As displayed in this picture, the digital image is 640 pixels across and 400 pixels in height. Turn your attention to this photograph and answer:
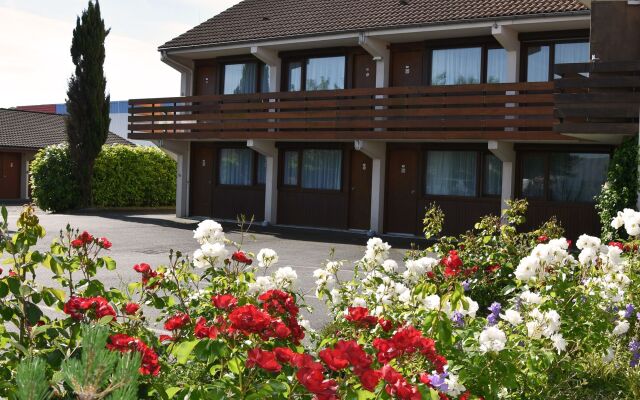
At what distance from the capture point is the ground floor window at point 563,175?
19.9 m

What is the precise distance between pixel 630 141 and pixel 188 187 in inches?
633

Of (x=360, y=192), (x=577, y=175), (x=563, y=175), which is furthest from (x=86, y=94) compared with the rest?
(x=577, y=175)

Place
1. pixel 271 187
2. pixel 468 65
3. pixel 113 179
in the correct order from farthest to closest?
1. pixel 113 179
2. pixel 271 187
3. pixel 468 65

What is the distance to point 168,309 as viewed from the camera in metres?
4.76

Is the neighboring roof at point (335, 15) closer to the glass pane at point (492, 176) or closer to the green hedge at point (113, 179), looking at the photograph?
the glass pane at point (492, 176)

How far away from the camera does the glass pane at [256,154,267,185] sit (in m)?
25.5

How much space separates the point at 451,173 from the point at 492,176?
1.20 metres

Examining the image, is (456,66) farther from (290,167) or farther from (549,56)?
(290,167)

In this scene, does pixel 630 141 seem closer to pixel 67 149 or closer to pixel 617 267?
pixel 617 267

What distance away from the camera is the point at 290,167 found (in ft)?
81.4

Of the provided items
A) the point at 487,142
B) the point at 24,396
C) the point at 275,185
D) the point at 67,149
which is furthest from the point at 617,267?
the point at 67,149

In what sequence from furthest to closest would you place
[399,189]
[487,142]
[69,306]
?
[399,189], [487,142], [69,306]

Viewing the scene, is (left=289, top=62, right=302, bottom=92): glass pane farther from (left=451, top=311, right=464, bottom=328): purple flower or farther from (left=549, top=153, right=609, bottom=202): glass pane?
(left=451, top=311, right=464, bottom=328): purple flower

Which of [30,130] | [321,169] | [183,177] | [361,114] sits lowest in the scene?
[183,177]
